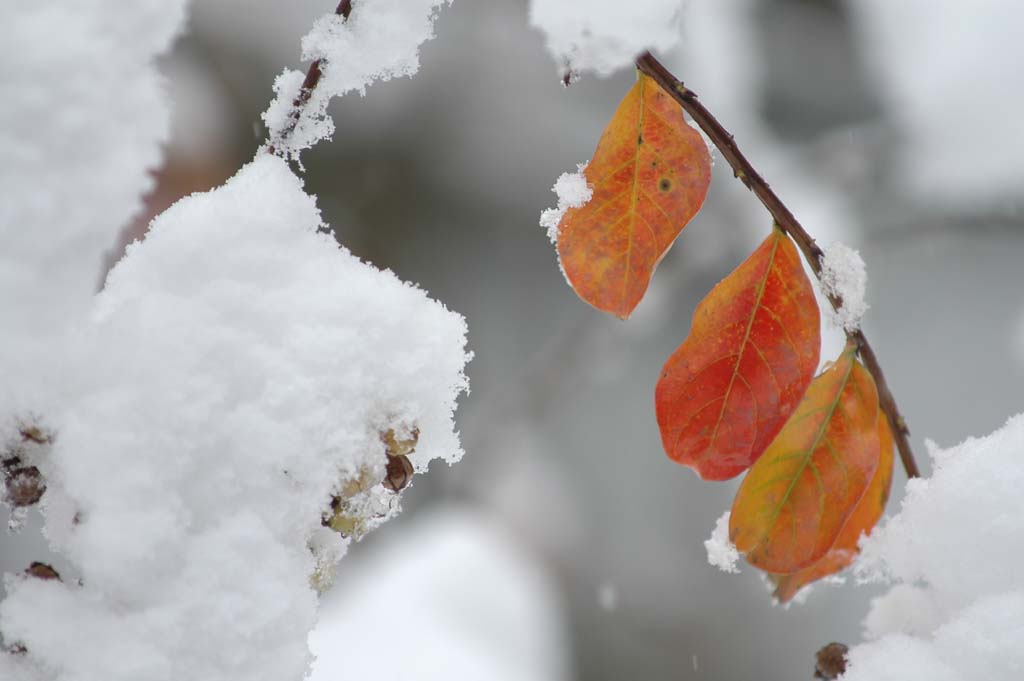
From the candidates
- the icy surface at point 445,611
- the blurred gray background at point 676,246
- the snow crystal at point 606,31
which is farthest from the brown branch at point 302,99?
the blurred gray background at point 676,246

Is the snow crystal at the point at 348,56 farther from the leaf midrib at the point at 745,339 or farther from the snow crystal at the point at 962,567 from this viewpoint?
the snow crystal at the point at 962,567

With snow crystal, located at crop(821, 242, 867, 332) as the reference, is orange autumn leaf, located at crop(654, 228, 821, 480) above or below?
below

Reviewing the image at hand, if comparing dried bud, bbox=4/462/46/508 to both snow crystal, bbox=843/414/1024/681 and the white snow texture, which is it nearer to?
the white snow texture

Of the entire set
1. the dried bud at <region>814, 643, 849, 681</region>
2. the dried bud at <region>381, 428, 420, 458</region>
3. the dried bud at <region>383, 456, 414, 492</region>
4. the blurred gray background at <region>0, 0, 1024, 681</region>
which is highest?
the blurred gray background at <region>0, 0, 1024, 681</region>

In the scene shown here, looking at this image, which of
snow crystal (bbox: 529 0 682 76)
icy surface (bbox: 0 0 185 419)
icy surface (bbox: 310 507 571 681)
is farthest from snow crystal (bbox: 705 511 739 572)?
icy surface (bbox: 310 507 571 681)

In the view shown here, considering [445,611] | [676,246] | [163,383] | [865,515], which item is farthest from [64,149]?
[676,246]

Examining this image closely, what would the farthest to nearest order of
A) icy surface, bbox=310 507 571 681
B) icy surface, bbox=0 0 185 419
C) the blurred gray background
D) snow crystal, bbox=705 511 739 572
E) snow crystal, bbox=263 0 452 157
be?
the blurred gray background → icy surface, bbox=310 507 571 681 → snow crystal, bbox=705 511 739 572 → snow crystal, bbox=263 0 452 157 → icy surface, bbox=0 0 185 419

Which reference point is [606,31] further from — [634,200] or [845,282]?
[845,282]
